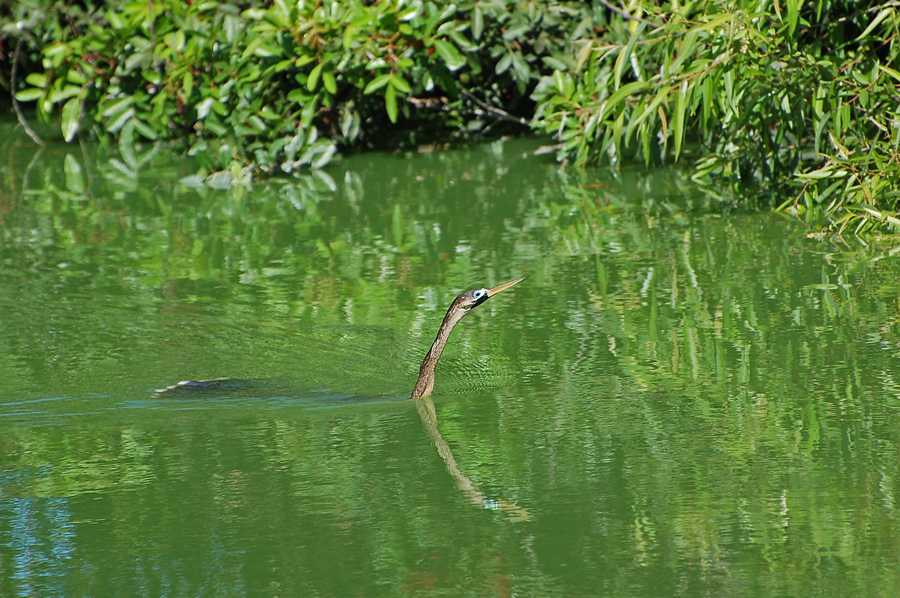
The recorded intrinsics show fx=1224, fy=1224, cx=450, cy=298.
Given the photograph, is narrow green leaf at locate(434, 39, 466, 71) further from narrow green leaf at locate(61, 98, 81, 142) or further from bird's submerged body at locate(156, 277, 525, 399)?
bird's submerged body at locate(156, 277, 525, 399)

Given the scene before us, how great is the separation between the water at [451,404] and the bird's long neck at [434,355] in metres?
0.07

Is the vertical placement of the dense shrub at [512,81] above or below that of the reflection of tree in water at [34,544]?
above

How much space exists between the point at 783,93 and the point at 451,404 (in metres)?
2.75

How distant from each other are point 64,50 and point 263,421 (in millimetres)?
5166

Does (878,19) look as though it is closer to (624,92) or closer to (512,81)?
(624,92)

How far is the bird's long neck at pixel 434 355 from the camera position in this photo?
4.06 meters

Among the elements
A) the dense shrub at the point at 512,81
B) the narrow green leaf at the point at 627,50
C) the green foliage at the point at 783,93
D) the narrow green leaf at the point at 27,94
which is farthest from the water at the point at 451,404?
the narrow green leaf at the point at 27,94

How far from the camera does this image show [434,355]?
4066 mm

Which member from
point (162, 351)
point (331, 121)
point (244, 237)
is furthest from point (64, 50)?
point (162, 351)

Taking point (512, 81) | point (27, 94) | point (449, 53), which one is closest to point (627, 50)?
point (449, 53)

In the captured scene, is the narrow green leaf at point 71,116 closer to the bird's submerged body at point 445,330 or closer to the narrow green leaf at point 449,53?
the narrow green leaf at point 449,53

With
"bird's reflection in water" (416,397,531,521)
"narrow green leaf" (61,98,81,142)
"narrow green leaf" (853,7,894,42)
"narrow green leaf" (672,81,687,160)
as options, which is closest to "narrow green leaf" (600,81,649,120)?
"narrow green leaf" (672,81,687,160)

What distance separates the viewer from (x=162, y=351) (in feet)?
15.3

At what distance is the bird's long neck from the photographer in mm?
4062
